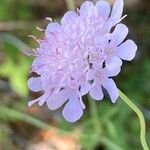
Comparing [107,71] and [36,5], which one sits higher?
[107,71]

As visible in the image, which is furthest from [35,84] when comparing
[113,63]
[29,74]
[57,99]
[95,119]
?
[29,74]

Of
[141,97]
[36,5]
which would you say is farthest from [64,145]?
[36,5]

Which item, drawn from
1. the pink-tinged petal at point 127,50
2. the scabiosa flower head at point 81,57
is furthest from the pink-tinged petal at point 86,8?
the pink-tinged petal at point 127,50

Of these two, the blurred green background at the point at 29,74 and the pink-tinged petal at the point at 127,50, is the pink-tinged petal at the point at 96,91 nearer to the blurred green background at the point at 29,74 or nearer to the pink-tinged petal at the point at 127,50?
the pink-tinged petal at the point at 127,50

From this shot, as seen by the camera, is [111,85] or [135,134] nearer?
[111,85]

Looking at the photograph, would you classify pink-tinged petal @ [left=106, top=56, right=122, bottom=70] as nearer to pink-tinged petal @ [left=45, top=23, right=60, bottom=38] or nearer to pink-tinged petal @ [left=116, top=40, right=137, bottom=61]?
pink-tinged petal @ [left=116, top=40, right=137, bottom=61]

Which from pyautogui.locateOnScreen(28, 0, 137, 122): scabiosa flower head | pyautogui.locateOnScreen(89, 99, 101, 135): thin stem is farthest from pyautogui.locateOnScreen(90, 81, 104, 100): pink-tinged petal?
pyautogui.locateOnScreen(89, 99, 101, 135): thin stem

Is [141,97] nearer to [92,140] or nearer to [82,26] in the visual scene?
[92,140]
